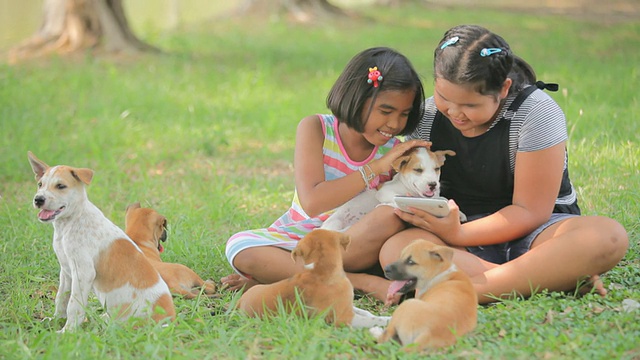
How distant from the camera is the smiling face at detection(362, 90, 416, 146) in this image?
176 inches

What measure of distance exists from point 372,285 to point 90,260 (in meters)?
1.53

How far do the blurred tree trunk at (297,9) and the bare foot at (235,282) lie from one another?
1206 centimetres

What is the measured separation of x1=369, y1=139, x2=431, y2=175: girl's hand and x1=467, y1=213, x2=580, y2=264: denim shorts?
0.65 meters

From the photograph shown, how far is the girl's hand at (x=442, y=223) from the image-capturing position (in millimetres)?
4293

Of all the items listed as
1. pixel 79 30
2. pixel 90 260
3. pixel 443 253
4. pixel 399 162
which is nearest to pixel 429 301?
pixel 443 253

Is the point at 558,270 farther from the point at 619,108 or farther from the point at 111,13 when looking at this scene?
the point at 111,13

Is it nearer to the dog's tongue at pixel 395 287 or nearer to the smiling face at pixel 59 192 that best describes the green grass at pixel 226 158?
the dog's tongue at pixel 395 287

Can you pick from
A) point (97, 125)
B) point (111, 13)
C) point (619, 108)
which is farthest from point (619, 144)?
point (111, 13)

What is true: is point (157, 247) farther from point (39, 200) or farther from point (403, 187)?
point (403, 187)

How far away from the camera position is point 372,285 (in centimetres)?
449

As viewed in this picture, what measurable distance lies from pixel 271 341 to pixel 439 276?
2.88 ft

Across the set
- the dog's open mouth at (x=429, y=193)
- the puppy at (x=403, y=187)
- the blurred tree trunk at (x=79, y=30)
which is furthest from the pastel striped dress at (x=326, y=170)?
the blurred tree trunk at (x=79, y=30)

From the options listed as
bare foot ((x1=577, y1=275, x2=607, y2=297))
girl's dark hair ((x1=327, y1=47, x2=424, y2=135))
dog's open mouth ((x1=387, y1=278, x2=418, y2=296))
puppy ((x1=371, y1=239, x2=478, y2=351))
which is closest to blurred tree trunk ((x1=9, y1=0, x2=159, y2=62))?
girl's dark hair ((x1=327, y1=47, x2=424, y2=135))

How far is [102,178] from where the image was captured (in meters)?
7.32
